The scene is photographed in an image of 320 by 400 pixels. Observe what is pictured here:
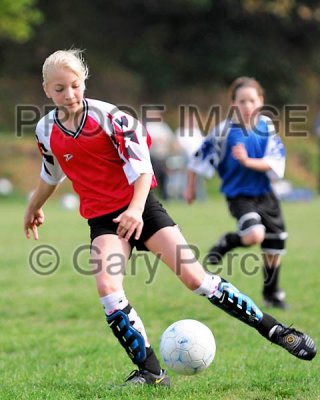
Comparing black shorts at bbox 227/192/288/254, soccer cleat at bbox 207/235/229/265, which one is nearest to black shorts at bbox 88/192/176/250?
black shorts at bbox 227/192/288/254

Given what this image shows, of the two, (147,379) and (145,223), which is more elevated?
(145,223)

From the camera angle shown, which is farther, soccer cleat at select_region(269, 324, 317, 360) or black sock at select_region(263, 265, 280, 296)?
black sock at select_region(263, 265, 280, 296)

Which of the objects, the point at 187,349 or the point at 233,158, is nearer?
the point at 187,349

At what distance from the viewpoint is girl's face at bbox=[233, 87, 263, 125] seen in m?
6.75

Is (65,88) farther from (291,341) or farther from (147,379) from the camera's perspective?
(291,341)

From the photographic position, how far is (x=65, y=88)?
424 cm

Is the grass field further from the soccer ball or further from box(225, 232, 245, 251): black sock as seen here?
box(225, 232, 245, 251): black sock

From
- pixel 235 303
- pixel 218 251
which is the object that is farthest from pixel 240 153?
pixel 235 303

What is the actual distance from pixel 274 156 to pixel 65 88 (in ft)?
9.68

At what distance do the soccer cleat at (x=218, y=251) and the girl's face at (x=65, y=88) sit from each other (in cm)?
334

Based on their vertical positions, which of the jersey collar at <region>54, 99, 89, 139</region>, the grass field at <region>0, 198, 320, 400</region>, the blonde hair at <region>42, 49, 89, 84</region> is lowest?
the grass field at <region>0, 198, 320, 400</region>

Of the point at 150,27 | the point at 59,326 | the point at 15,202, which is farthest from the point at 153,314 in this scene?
the point at 150,27

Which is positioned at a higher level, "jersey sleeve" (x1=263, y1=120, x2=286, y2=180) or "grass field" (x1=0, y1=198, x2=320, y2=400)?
"jersey sleeve" (x1=263, y1=120, x2=286, y2=180)

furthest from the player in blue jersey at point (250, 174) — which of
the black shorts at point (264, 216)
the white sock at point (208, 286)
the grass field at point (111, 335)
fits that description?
the white sock at point (208, 286)
